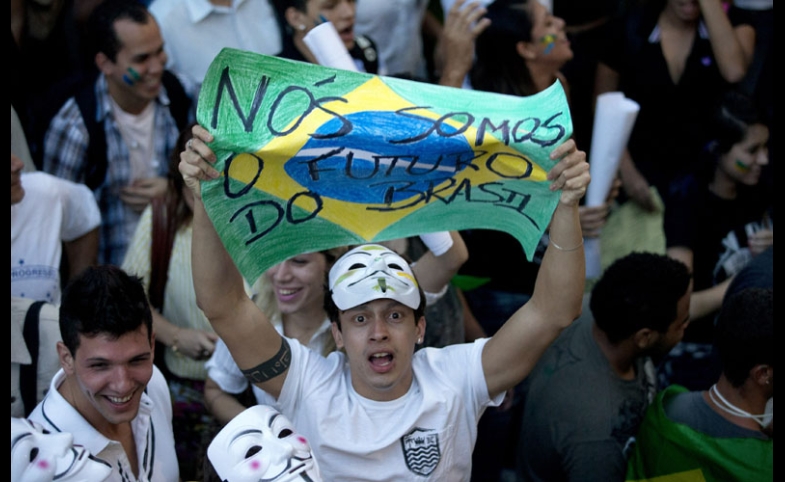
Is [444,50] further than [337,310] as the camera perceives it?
Yes

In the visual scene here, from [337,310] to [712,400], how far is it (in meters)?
1.27

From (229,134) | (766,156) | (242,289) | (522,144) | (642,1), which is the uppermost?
(229,134)

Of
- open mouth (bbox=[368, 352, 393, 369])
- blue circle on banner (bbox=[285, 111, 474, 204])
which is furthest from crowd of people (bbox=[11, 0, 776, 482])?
blue circle on banner (bbox=[285, 111, 474, 204])

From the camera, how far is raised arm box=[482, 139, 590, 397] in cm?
288

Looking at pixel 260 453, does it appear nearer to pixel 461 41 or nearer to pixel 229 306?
pixel 229 306

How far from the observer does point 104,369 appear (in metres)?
2.88

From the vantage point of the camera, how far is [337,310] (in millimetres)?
3146

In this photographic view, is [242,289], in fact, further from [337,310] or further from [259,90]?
[259,90]

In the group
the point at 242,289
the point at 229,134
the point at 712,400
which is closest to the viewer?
the point at 229,134

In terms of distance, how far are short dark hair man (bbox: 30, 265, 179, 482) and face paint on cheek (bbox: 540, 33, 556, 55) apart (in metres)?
2.70

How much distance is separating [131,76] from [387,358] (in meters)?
2.25

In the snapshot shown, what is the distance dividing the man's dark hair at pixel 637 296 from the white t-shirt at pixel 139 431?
1546 mm

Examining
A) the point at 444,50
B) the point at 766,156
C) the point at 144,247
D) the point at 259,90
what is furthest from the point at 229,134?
the point at 766,156

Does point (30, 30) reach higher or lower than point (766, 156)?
higher
